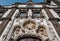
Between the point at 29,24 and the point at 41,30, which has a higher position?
the point at 29,24

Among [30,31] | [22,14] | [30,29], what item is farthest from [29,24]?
[22,14]

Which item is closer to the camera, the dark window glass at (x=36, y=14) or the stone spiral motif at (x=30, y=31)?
the stone spiral motif at (x=30, y=31)

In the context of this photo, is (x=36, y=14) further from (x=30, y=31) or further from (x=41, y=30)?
(x=30, y=31)

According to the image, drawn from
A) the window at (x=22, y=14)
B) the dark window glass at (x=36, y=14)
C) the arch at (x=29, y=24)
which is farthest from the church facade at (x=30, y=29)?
the dark window glass at (x=36, y=14)

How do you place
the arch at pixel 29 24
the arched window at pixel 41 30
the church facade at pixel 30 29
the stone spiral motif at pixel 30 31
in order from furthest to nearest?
the arch at pixel 29 24
the arched window at pixel 41 30
the stone spiral motif at pixel 30 31
the church facade at pixel 30 29

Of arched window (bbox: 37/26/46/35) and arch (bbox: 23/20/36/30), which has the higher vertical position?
arch (bbox: 23/20/36/30)

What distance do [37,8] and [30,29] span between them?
7.17 meters

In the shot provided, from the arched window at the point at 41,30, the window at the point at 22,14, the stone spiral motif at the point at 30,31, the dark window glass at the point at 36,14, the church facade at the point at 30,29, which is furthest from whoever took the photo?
the window at the point at 22,14

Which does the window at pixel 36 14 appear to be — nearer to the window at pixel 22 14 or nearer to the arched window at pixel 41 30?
the window at pixel 22 14

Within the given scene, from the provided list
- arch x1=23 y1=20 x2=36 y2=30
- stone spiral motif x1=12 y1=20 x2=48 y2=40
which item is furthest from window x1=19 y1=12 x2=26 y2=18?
stone spiral motif x1=12 y1=20 x2=48 y2=40

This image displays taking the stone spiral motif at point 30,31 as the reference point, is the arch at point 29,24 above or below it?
above

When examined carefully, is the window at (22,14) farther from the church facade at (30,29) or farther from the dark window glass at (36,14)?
the church facade at (30,29)

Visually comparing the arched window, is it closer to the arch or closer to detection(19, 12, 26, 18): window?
the arch

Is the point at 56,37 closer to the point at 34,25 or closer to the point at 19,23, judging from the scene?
the point at 34,25
